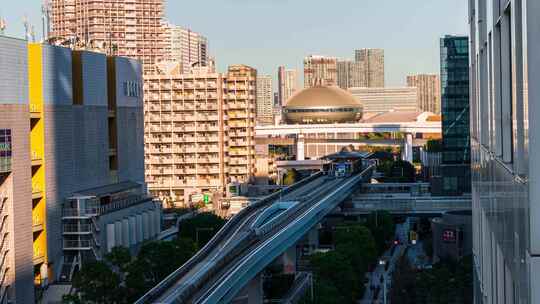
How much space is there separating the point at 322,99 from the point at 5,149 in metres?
106

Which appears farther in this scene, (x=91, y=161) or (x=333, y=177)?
(x=333, y=177)

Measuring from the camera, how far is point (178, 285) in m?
27.0

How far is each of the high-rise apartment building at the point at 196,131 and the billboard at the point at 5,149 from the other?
45829mm

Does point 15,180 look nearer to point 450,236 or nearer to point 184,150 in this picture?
point 450,236

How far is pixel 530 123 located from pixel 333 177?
6575 cm

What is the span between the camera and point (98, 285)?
28875 mm

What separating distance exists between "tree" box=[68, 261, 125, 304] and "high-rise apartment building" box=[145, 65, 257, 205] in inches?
1965

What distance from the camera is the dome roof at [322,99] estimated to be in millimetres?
136375

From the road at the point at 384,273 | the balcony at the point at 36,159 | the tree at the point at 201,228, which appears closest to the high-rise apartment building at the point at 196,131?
the road at the point at 384,273

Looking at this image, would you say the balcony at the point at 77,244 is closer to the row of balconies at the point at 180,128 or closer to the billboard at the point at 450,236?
the billboard at the point at 450,236

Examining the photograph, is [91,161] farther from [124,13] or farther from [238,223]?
[124,13]

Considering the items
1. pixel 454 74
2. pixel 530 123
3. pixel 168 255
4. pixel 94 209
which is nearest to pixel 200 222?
pixel 94 209

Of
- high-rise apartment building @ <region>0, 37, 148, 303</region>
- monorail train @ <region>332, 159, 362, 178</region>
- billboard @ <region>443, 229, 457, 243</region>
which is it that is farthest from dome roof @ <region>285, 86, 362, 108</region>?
billboard @ <region>443, 229, 457, 243</region>

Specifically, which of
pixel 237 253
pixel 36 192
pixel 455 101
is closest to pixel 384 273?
pixel 237 253
